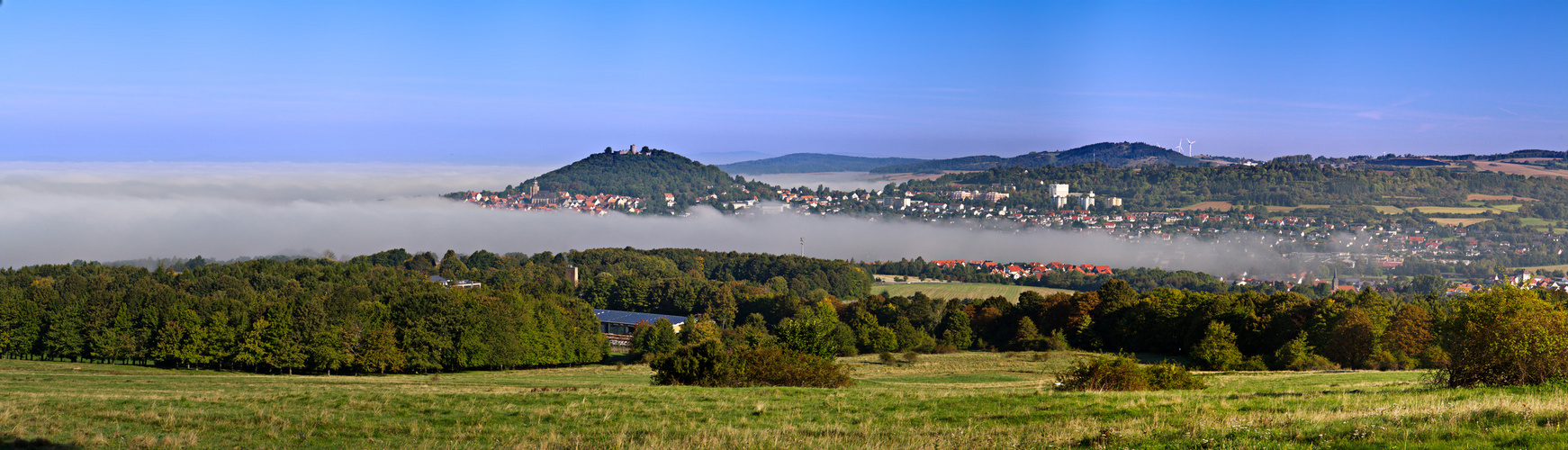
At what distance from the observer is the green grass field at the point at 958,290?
93.9 meters

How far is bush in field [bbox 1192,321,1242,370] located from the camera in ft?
135

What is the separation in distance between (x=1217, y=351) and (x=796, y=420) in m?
35.7

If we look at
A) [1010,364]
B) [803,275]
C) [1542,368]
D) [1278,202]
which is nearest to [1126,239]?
[1278,202]

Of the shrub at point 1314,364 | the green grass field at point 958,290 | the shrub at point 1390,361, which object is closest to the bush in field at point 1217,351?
the shrub at point 1314,364

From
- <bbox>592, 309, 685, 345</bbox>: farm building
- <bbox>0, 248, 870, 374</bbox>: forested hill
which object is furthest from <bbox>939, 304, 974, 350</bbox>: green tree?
<bbox>592, 309, 685, 345</bbox>: farm building

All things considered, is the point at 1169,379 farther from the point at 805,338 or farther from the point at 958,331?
the point at 958,331

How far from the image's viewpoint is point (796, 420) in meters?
11.7

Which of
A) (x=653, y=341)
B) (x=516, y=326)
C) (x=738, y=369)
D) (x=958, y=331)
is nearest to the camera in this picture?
(x=738, y=369)

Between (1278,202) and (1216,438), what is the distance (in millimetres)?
199139

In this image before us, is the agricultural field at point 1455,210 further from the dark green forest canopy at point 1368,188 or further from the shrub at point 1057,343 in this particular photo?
the shrub at point 1057,343

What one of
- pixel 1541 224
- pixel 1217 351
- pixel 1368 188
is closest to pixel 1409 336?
pixel 1217 351

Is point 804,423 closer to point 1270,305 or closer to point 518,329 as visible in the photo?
point 518,329

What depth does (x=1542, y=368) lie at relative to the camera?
13.5 metres

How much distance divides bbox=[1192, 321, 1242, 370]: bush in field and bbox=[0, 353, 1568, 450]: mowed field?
28526mm
